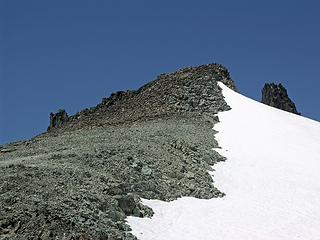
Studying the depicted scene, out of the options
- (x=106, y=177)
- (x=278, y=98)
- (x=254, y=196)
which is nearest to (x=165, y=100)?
(x=254, y=196)

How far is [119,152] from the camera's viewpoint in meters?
25.4

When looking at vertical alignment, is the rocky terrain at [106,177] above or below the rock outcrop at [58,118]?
below

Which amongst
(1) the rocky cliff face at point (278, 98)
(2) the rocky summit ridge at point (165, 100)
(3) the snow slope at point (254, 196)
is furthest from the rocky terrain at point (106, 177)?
(1) the rocky cliff face at point (278, 98)

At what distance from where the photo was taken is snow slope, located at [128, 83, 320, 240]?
19891mm

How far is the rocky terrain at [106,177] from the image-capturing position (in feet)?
53.3

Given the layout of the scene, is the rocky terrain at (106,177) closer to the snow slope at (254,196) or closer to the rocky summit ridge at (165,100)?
the snow slope at (254,196)

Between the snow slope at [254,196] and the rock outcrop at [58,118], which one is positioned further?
the rock outcrop at [58,118]

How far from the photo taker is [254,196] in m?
25.0

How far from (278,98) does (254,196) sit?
58201mm

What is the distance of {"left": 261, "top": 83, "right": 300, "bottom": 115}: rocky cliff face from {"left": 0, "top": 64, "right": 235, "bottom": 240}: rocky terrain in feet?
128

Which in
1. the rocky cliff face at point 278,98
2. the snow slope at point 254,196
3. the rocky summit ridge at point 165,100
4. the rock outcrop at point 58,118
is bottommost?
the snow slope at point 254,196

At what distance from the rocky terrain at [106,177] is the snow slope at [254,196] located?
2.84ft

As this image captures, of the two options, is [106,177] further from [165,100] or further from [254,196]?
[165,100]

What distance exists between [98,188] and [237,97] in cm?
3227
